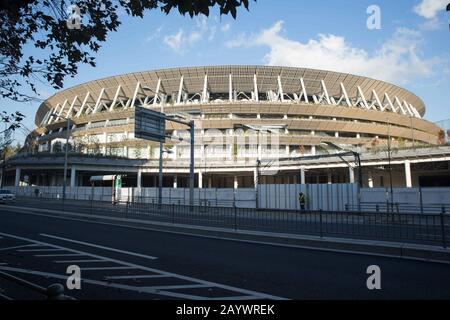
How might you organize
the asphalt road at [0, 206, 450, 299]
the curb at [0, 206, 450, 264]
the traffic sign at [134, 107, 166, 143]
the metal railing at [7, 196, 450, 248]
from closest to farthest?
the asphalt road at [0, 206, 450, 299] → the curb at [0, 206, 450, 264] → the metal railing at [7, 196, 450, 248] → the traffic sign at [134, 107, 166, 143]

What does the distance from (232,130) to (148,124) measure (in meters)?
35.5

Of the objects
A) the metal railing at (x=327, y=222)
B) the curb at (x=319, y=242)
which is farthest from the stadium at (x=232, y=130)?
the curb at (x=319, y=242)

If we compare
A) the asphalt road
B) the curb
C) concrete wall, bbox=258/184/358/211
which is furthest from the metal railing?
concrete wall, bbox=258/184/358/211

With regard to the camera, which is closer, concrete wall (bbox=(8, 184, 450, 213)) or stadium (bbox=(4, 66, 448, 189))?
concrete wall (bbox=(8, 184, 450, 213))

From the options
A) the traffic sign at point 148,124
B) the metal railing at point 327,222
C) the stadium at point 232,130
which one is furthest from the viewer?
the stadium at point 232,130

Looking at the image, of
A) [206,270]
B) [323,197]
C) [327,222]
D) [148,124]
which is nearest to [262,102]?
[148,124]

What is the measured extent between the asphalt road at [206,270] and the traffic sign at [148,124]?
53.0 ft

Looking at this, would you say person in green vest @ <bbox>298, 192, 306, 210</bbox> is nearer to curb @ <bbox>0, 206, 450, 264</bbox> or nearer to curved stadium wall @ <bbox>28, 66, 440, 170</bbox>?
curb @ <bbox>0, 206, 450, 264</bbox>

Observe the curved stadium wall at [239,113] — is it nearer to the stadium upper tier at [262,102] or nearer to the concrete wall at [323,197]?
the stadium upper tier at [262,102]

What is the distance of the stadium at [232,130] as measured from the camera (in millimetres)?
56438

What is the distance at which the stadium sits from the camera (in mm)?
56438

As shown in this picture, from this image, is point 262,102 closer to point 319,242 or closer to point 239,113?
point 239,113

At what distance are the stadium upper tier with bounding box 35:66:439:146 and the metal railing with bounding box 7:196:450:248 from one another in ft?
136

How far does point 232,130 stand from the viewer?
62531 mm
